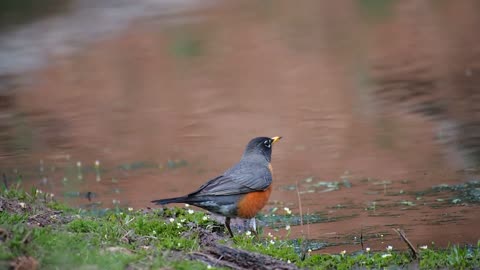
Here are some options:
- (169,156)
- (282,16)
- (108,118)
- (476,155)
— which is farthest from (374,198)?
(282,16)

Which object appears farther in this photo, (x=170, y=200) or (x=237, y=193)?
(x=237, y=193)

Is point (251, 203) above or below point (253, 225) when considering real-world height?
above

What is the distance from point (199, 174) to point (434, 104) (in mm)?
4709

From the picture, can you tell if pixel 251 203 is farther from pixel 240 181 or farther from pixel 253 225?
pixel 253 225

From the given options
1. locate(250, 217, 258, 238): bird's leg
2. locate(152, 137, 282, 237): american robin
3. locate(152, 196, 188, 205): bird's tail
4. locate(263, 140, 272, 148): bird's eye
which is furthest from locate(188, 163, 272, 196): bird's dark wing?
locate(263, 140, 272, 148): bird's eye

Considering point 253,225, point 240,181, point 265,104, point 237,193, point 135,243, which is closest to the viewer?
point 135,243

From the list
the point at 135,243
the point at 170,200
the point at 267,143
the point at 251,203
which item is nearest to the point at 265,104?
the point at 267,143

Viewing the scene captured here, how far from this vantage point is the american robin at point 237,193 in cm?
814

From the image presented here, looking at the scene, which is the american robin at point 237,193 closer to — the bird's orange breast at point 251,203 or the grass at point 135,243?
the bird's orange breast at point 251,203

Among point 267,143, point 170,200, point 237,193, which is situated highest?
point 267,143

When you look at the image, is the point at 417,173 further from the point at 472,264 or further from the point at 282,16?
the point at 282,16

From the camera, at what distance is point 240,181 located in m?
8.52

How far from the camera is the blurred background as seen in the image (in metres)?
10.1

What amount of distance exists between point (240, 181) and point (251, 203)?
9.8 inches
